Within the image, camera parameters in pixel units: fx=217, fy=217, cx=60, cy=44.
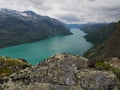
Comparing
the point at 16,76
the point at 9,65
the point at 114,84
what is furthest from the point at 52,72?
the point at 9,65

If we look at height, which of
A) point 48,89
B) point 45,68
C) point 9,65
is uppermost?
point 45,68

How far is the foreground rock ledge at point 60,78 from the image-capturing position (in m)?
14.2

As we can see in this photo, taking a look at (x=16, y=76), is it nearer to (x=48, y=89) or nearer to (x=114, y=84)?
(x=48, y=89)

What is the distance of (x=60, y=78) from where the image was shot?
1457 cm

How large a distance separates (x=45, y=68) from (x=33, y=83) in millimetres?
1503

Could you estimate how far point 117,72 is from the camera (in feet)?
51.7

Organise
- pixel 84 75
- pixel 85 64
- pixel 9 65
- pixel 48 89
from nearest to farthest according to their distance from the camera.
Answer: pixel 48 89 → pixel 84 75 → pixel 85 64 → pixel 9 65

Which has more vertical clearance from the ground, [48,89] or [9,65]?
[48,89]

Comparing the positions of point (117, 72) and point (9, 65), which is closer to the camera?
point (117, 72)

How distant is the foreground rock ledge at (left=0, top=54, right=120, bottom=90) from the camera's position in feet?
46.4

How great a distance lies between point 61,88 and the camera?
14.0 metres

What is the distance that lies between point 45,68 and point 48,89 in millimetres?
1748

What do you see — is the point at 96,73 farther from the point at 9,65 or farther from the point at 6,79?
the point at 9,65

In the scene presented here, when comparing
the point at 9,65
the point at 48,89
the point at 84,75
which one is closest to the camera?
the point at 48,89
